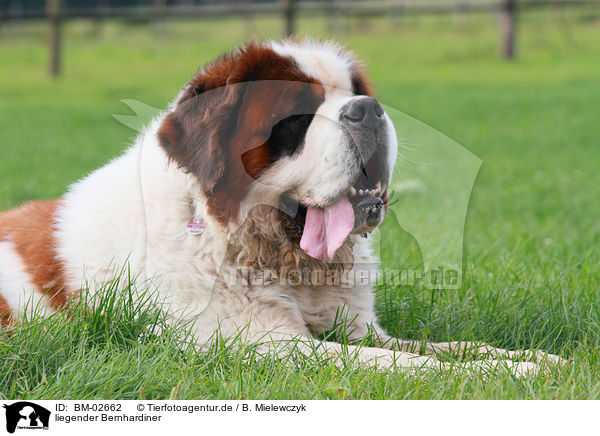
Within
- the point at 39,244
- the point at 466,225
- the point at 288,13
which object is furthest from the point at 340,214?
the point at 288,13

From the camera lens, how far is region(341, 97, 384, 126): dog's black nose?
8.29ft

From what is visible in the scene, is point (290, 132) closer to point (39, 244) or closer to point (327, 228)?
point (327, 228)

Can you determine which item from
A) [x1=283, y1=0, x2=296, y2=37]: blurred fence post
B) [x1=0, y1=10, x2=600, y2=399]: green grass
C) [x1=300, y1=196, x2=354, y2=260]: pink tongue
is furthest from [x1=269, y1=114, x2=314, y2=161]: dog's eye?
[x1=283, y1=0, x2=296, y2=37]: blurred fence post

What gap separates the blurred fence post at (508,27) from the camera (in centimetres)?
1511

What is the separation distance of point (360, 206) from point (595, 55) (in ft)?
55.8

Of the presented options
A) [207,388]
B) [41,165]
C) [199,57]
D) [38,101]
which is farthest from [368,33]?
[207,388]

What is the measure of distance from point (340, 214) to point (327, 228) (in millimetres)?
74

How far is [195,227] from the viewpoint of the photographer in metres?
2.83

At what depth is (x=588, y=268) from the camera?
3.99 metres
